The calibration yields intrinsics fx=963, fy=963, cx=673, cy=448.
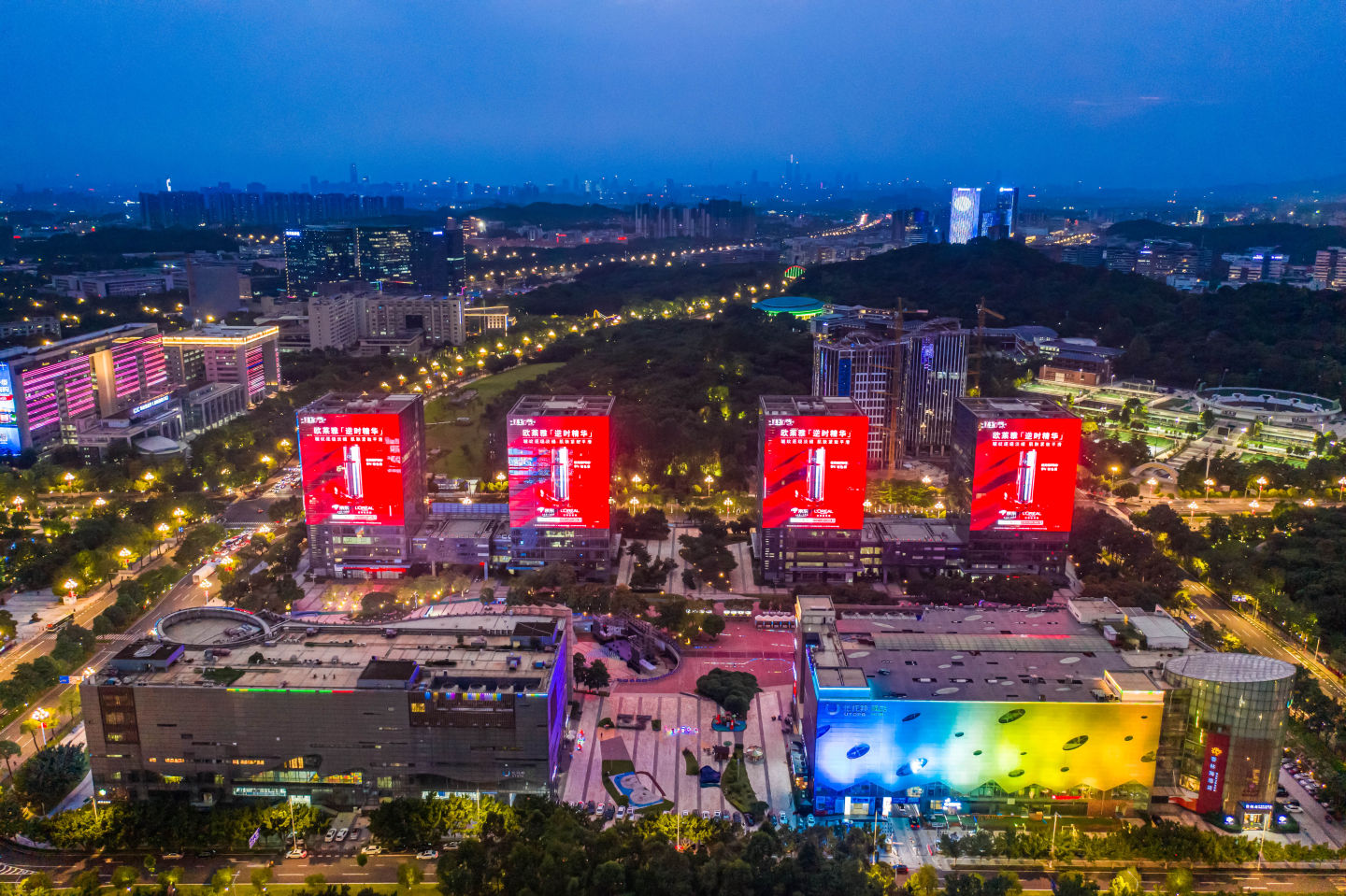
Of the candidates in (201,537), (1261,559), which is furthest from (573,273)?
(1261,559)

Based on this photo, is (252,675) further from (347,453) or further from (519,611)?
(347,453)

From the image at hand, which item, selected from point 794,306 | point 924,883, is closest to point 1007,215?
point 794,306

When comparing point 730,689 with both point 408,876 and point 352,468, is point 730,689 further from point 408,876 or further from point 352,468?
point 352,468

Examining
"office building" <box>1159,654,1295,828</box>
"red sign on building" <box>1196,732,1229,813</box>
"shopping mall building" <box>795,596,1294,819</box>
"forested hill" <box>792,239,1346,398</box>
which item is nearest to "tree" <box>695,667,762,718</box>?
"shopping mall building" <box>795,596,1294,819</box>

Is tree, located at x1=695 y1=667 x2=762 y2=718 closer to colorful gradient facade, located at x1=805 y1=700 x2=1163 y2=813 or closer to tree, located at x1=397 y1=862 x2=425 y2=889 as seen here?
colorful gradient facade, located at x1=805 y1=700 x2=1163 y2=813

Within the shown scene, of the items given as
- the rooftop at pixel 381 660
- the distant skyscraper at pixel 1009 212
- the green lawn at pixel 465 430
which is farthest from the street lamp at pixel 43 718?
the distant skyscraper at pixel 1009 212

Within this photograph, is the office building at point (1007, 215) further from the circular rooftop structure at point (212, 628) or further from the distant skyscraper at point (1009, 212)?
the circular rooftop structure at point (212, 628)

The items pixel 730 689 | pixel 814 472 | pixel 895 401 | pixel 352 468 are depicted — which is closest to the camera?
pixel 730 689
